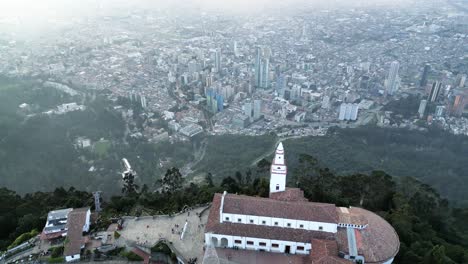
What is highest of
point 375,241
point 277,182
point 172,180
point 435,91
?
point 277,182

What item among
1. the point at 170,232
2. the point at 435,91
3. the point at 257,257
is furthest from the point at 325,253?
the point at 435,91

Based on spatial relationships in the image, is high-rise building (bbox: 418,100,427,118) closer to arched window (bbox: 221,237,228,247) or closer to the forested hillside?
the forested hillside

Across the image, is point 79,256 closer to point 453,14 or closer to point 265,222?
point 265,222

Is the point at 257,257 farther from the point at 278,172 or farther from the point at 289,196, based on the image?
the point at 278,172

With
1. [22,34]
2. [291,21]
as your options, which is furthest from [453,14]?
[22,34]

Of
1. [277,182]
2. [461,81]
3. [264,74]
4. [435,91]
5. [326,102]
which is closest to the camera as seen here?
[277,182]

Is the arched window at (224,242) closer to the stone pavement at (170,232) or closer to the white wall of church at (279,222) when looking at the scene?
the white wall of church at (279,222)

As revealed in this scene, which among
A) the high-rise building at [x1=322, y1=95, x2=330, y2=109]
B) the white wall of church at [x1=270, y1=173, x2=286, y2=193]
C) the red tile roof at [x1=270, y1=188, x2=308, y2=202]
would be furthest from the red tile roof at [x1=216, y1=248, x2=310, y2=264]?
the high-rise building at [x1=322, y1=95, x2=330, y2=109]

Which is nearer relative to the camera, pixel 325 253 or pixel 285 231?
pixel 325 253
